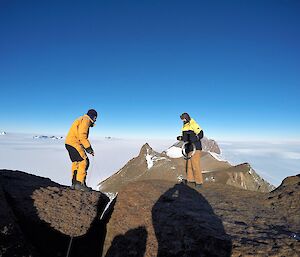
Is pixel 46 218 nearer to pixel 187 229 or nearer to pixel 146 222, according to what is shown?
pixel 146 222

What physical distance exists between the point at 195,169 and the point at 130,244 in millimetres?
7130

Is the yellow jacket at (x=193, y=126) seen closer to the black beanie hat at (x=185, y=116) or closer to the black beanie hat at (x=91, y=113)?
the black beanie hat at (x=185, y=116)

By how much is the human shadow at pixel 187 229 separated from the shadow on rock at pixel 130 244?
1.40 ft

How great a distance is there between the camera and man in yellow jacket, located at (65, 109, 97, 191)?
11.4 m

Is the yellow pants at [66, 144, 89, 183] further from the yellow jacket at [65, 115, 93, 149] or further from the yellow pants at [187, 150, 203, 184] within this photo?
the yellow pants at [187, 150, 203, 184]

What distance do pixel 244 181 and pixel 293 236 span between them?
179ft

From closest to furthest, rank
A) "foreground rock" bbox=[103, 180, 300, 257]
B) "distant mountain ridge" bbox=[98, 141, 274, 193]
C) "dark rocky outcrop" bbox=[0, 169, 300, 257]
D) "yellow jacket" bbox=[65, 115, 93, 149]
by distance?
"foreground rock" bbox=[103, 180, 300, 257]
"dark rocky outcrop" bbox=[0, 169, 300, 257]
"yellow jacket" bbox=[65, 115, 93, 149]
"distant mountain ridge" bbox=[98, 141, 274, 193]

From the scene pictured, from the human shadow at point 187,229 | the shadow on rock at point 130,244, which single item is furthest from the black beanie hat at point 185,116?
the shadow on rock at point 130,244

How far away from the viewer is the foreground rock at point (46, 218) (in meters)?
6.70

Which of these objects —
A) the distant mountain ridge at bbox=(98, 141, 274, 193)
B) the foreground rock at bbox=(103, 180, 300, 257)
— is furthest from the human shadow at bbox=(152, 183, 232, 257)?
the distant mountain ridge at bbox=(98, 141, 274, 193)

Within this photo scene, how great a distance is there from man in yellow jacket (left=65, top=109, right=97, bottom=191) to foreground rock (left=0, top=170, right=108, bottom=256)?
1.08m

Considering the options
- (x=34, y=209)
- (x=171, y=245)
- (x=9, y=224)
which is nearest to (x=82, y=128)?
(x=34, y=209)

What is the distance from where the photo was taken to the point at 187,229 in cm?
714

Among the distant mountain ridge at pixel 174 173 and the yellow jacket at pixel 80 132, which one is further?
the distant mountain ridge at pixel 174 173
